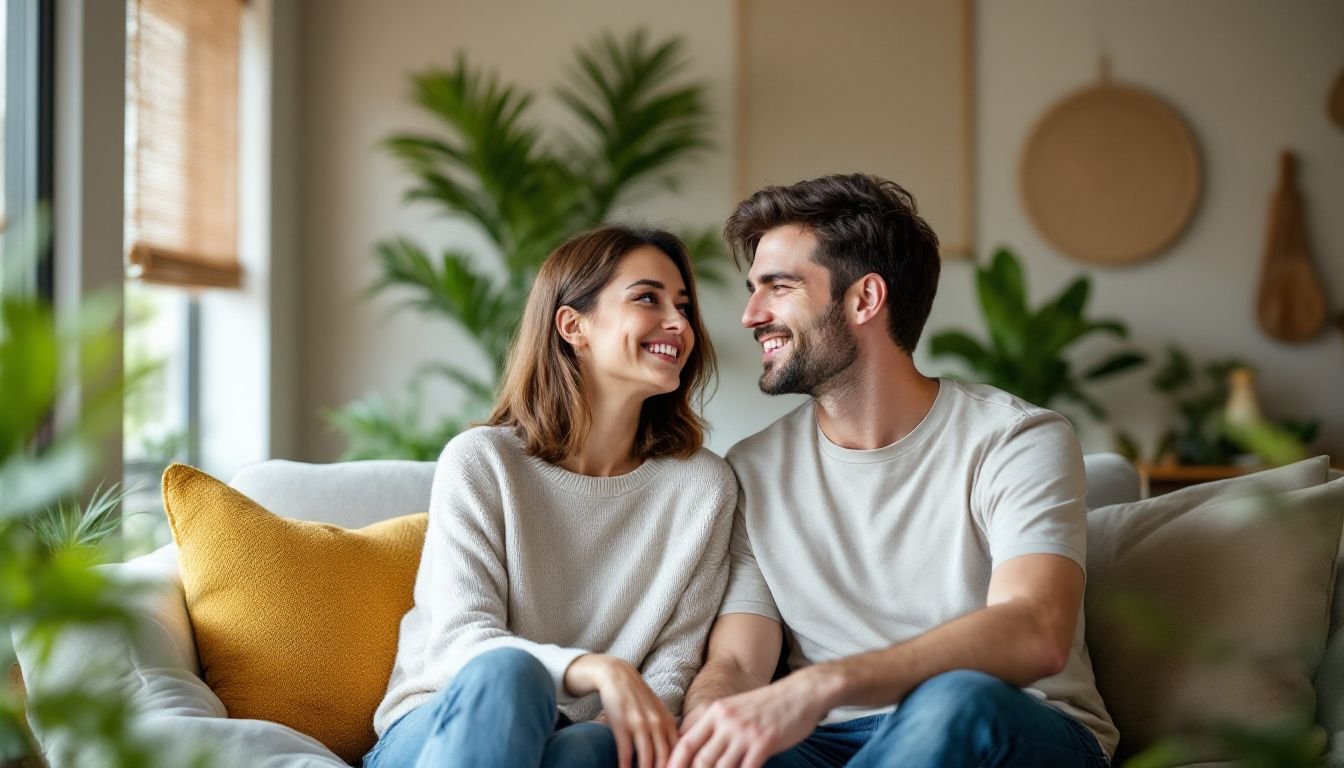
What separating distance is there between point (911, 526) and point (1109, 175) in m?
3.08

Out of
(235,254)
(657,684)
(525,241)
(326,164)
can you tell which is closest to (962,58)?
(525,241)

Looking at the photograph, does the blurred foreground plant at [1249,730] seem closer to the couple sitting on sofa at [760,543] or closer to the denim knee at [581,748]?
the couple sitting on sofa at [760,543]

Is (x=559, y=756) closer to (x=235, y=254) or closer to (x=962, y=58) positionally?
(x=235, y=254)

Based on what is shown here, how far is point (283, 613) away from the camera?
66.2 inches

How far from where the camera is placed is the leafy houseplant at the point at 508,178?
3863mm

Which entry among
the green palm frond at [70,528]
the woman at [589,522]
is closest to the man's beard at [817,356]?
the woman at [589,522]

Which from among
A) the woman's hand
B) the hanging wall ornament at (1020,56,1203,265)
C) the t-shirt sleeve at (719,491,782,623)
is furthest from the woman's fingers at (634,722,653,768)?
the hanging wall ornament at (1020,56,1203,265)

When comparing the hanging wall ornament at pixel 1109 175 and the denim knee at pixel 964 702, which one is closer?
the denim knee at pixel 964 702

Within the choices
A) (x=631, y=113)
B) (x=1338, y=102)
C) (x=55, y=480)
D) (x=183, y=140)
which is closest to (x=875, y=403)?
(x=55, y=480)

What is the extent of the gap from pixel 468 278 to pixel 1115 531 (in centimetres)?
255

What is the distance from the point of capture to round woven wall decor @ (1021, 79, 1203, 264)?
4250 mm

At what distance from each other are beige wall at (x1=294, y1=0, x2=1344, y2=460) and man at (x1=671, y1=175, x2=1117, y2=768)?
2344 mm

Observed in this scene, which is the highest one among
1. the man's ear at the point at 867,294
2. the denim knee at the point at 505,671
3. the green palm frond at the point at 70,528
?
the man's ear at the point at 867,294

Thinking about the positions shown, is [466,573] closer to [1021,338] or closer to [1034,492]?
[1034,492]
